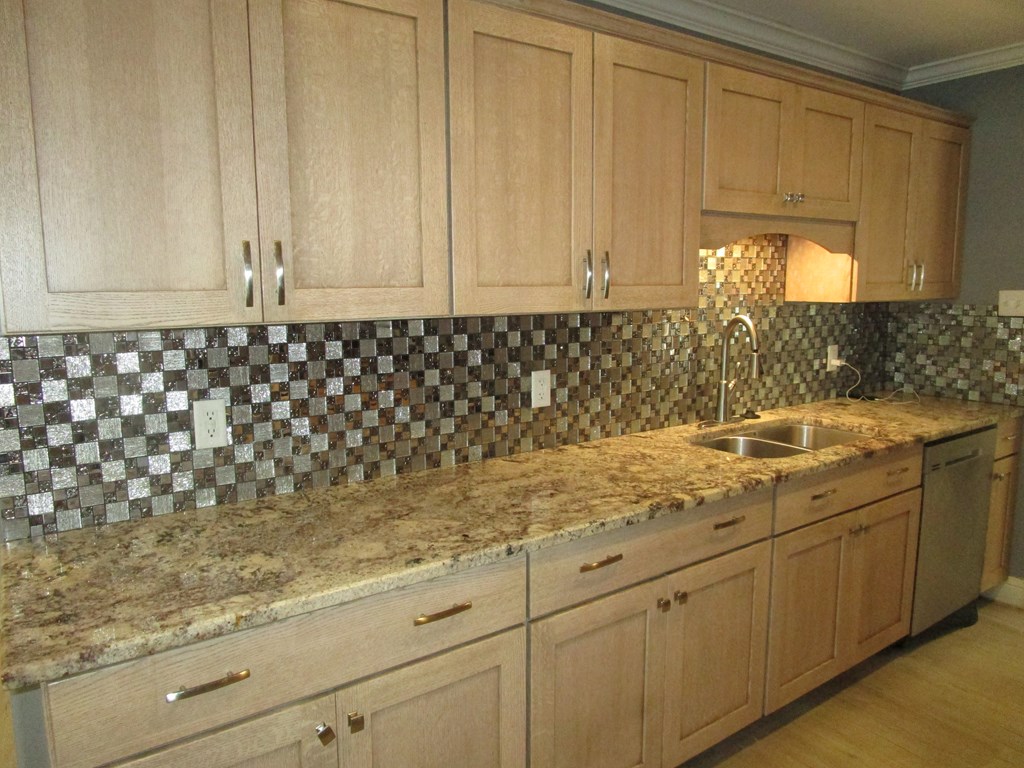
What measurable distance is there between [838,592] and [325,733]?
1812 millimetres

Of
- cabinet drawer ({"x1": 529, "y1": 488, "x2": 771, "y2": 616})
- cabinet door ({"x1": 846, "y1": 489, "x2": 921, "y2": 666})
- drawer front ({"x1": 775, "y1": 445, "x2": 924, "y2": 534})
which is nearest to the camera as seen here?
cabinet drawer ({"x1": 529, "y1": 488, "x2": 771, "y2": 616})

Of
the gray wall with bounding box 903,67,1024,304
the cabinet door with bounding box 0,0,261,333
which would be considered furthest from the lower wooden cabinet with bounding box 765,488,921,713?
the cabinet door with bounding box 0,0,261,333

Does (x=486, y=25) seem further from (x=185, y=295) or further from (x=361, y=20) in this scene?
(x=185, y=295)

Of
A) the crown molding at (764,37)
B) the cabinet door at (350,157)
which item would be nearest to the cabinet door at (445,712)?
the cabinet door at (350,157)

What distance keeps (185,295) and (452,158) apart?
70 centimetres

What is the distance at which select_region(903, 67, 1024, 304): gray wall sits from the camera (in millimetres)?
3068

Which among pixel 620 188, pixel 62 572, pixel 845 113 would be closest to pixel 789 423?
pixel 845 113

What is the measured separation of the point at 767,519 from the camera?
2.08 m

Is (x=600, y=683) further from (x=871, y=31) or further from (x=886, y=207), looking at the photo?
(x=871, y=31)

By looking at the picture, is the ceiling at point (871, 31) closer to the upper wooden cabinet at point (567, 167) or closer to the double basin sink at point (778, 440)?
the upper wooden cabinet at point (567, 167)

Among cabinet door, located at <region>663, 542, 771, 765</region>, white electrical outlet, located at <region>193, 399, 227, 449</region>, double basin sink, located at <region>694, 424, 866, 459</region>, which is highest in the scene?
white electrical outlet, located at <region>193, 399, 227, 449</region>

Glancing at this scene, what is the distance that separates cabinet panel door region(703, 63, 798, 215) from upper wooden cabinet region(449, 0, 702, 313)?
78 mm

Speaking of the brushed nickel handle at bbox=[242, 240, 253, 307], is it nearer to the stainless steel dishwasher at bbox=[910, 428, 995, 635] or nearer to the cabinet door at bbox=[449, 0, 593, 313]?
the cabinet door at bbox=[449, 0, 593, 313]

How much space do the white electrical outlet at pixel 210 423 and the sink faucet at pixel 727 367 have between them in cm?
179
